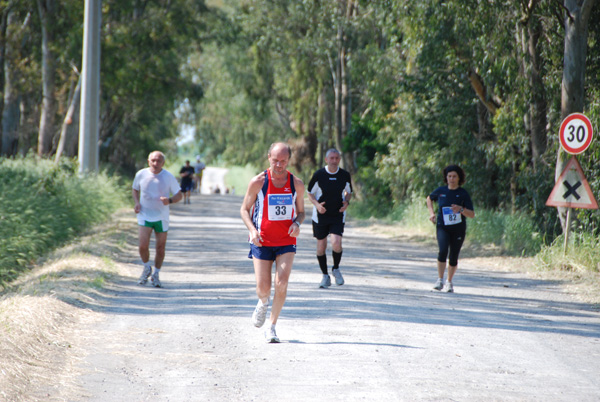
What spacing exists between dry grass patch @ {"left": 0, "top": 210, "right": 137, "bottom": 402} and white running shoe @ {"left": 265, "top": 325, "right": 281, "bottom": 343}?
67.9 inches

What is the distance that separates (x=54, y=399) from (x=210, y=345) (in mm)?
2093

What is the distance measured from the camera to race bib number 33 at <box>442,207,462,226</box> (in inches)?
456

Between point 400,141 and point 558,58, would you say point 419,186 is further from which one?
point 558,58

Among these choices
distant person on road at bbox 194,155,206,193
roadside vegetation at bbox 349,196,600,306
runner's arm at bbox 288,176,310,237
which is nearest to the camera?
runner's arm at bbox 288,176,310,237

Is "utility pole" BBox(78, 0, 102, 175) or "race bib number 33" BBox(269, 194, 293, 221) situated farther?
"utility pole" BBox(78, 0, 102, 175)

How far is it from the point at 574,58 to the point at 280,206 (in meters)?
9.36

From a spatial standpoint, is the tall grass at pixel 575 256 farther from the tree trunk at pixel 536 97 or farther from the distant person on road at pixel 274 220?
the distant person on road at pixel 274 220

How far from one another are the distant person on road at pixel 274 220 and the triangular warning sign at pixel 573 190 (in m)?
7.45

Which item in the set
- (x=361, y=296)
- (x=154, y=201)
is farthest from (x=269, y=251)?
(x=154, y=201)

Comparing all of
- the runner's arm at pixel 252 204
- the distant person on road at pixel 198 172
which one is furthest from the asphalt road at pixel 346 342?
the distant person on road at pixel 198 172

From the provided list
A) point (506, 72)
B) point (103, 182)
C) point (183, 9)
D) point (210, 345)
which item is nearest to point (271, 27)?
point (183, 9)

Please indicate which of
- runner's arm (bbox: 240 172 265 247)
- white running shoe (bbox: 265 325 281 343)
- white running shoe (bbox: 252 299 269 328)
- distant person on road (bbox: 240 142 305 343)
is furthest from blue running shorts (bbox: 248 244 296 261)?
white running shoe (bbox: 265 325 281 343)

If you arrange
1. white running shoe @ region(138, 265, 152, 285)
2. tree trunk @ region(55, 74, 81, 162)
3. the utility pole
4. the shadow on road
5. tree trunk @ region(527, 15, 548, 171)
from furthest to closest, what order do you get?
tree trunk @ region(55, 74, 81, 162), the utility pole, tree trunk @ region(527, 15, 548, 171), white running shoe @ region(138, 265, 152, 285), the shadow on road

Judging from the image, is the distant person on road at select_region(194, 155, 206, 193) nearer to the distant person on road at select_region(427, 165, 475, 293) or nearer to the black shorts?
the black shorts
